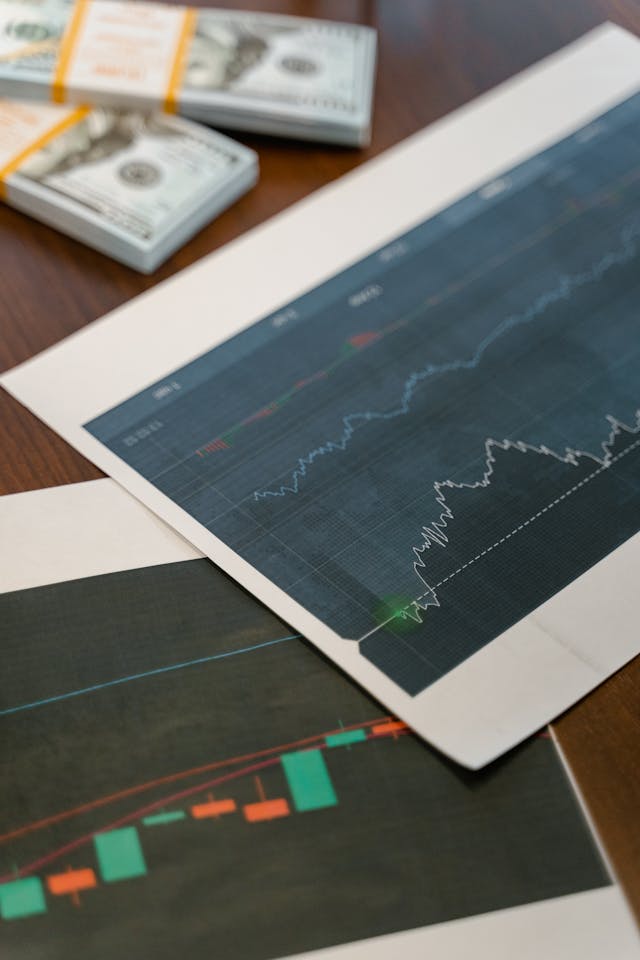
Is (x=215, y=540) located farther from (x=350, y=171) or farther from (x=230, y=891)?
(x=350, y=171)

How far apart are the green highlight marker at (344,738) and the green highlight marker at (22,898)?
16 cm

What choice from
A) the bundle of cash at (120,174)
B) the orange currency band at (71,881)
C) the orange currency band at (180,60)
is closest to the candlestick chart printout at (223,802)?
the orange currency band at (71,881)

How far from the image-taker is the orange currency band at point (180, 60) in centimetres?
91

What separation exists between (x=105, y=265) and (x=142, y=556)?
26 centimetres

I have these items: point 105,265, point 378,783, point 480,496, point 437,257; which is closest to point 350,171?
point 437,257

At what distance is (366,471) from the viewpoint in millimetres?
739

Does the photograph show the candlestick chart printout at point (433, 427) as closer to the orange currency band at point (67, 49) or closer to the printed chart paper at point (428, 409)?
the printed chart paper at point (428, 409)

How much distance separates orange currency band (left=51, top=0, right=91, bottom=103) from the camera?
90cm

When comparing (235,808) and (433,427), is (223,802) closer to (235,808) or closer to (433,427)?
(235,808)

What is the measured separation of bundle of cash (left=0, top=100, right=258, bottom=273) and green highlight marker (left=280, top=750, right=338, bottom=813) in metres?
0.39

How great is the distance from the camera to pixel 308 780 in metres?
0.60

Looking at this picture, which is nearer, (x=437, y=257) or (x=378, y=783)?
(x=378, y=783)

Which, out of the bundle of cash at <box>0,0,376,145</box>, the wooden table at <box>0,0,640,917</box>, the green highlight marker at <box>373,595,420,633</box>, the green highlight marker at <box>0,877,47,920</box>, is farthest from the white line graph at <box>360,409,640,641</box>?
the bundle of cash at <box>0,0,376,145</box>

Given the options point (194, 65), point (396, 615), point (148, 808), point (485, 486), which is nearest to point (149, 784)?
point (148, 808)
